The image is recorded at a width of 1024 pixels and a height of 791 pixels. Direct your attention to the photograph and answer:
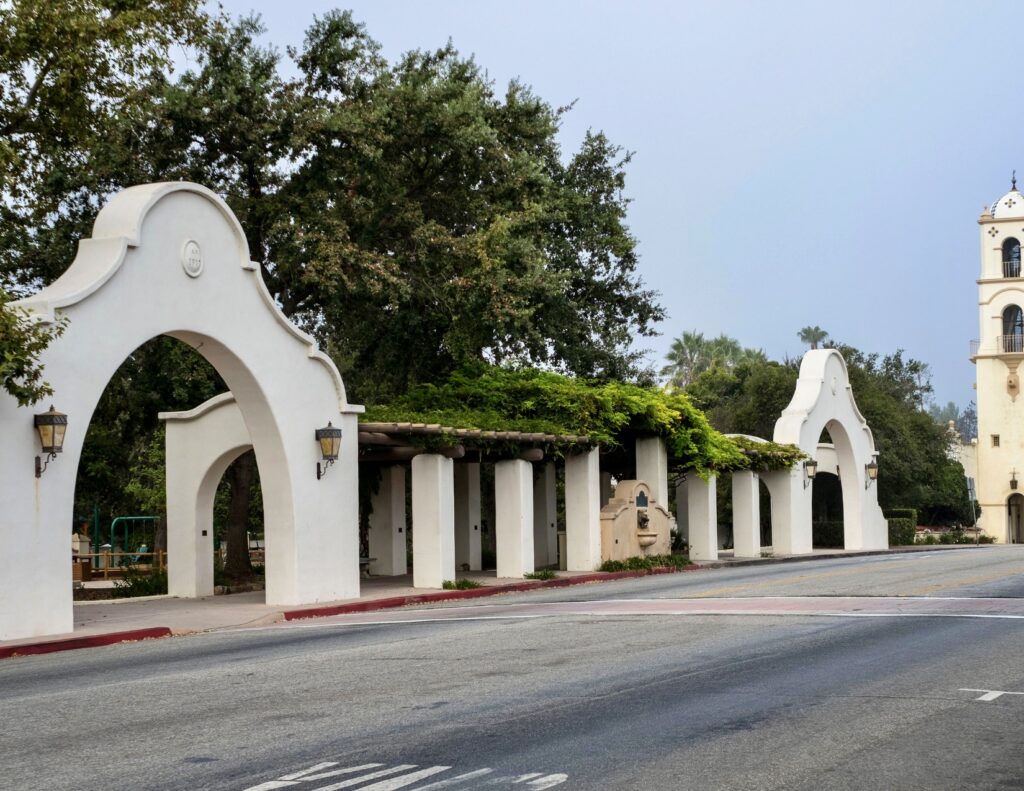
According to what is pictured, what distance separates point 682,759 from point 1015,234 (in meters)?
68.7

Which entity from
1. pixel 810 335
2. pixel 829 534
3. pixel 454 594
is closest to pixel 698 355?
pixel 810 335

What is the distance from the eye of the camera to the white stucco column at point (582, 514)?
2988 centimetres

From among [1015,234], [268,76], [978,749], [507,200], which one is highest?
[1015,234]

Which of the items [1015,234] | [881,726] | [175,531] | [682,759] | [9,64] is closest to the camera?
[682,759]

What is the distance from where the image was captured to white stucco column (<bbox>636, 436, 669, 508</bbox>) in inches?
1283

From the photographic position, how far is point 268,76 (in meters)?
25.6

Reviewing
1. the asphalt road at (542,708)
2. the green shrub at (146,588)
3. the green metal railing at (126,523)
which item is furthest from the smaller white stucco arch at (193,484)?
the green metal railing at (126,523)

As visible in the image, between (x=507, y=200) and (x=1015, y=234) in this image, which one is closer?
(x=507, y=200)

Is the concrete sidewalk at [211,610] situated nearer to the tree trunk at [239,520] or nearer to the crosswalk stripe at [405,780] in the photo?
the tree trunk at [239,520]

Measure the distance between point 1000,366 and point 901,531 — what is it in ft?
75.3

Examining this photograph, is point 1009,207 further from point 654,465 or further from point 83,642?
point 83,642

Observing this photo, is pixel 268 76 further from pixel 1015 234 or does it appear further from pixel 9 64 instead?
pixel 1015 234

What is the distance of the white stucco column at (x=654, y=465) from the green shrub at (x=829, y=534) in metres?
16.8

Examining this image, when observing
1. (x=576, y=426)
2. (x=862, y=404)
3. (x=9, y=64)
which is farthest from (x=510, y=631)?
(x=862, y=404)
